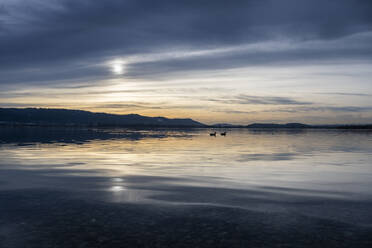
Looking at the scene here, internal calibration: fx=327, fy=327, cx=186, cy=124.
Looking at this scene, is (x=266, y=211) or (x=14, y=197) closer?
(x=266, y=211)

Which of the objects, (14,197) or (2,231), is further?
(14,197)

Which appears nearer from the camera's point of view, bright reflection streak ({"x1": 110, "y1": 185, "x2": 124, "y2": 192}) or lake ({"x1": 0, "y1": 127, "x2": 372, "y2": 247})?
lake ({"x1": 0, "y1": 127, "x2": 372, "y2": 247})

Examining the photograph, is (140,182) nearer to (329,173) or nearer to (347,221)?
(347,221)

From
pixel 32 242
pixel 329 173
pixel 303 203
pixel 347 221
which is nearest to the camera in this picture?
pixel 32 242

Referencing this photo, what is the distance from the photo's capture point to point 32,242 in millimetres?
8500

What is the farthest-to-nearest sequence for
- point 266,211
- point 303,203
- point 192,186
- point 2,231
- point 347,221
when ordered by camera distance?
point 192,186 → point 303,203 → point 266,211 → point 347,221 → point 2,231

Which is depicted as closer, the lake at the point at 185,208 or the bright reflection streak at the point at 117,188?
the lake at the point at 185,208

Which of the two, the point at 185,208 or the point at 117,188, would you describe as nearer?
the point at 185,208

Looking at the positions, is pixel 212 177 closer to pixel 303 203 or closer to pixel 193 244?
pixel 303 203

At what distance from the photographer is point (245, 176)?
18812 millimetres

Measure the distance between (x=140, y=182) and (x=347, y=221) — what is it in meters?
9.94

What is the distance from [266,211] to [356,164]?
16488 mm

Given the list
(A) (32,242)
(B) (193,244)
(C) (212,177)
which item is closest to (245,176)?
(C) (212,177)

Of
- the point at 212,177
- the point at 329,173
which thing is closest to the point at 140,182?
the point at 212,177
